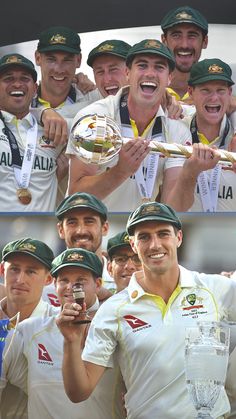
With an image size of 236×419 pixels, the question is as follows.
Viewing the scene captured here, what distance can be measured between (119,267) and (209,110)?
4.48 ft

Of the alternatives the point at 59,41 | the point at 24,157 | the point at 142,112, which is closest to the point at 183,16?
the point at 59,41

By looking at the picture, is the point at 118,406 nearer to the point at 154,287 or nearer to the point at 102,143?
the point at 154,287

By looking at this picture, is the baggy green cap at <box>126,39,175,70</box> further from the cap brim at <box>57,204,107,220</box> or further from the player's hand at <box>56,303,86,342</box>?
the player's hand at <box>56,303,86,342</box>

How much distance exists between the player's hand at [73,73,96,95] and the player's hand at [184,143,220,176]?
1.44m

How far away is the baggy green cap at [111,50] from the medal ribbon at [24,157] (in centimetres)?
73

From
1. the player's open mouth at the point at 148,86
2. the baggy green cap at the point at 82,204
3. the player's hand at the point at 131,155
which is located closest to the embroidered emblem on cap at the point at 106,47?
the player's open mouth at the point at 148,86

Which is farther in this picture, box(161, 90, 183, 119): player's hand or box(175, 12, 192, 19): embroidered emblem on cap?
box(175, 12, 192, 19): embroidered emblem on cap

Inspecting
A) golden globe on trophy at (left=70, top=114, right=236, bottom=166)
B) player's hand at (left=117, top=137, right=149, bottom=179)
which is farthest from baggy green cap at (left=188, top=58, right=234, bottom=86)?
golden globe on trophy at (left=70, top=114, right=236, bottom=166)

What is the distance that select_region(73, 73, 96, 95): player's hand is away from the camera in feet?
29.0

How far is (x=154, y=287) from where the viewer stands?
260 inches

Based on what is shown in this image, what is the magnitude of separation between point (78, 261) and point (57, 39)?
88.0 inches

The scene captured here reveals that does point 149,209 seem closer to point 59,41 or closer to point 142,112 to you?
point 142,112

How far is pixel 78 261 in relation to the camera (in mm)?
6801

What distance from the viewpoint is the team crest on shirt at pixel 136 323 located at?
648cm
